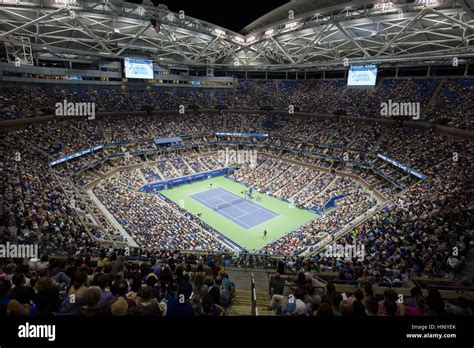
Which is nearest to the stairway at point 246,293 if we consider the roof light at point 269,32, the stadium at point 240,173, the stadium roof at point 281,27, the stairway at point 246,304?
the stairway at point 246,304

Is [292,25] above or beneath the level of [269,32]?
beneath

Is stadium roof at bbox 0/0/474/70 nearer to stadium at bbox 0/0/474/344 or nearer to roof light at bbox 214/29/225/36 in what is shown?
roof light at bbox 214/29/225/36

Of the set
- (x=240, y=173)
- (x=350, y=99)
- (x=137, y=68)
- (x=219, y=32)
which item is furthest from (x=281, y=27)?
(x=137, y=68)

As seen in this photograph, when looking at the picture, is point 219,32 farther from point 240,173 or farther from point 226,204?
point 226,204

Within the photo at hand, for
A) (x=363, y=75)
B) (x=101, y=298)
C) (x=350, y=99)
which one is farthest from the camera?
(x=350, y=99)

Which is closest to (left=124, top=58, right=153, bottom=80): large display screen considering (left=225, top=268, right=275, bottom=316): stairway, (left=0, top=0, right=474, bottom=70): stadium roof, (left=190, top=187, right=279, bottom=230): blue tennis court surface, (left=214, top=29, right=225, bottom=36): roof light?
(left=0, top=0, right=474, bottom=70): stadium roof

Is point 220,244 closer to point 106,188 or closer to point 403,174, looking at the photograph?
point 106,188

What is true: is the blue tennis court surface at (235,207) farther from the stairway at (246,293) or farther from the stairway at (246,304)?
the stairway at (246,304)
